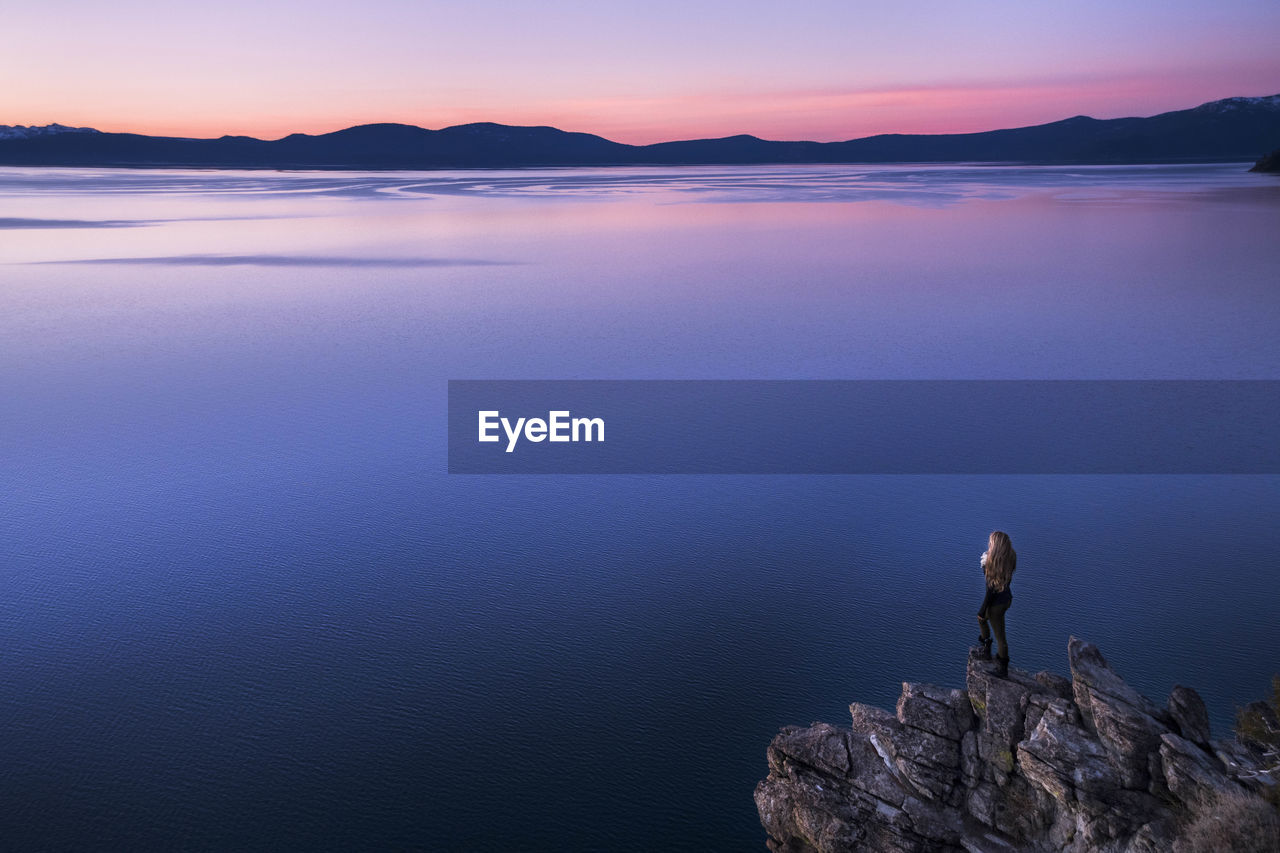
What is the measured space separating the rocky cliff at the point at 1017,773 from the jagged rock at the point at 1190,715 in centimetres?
1

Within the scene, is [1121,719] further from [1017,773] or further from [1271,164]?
[1271,164]

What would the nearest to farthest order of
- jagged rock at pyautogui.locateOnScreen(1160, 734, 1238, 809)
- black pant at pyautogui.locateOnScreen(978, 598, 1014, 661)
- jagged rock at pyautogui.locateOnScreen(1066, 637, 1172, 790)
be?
jagged rock at pyautogui.locateOnScreen(1160, 734, 1238, 809), jagged rock at pyautogui.locateOnScreen(1066, 637, 1172, 790), black pant at pyautogui.locateOnScreen(978, 598, 1014, 661)

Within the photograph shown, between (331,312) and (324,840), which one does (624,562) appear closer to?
(324,840)

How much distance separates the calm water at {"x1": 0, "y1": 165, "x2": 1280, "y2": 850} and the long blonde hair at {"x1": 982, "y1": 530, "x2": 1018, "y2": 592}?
3.90 meters

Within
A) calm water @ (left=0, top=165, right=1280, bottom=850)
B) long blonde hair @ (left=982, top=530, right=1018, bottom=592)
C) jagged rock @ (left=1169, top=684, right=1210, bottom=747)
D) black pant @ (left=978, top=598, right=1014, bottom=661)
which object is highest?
long blonde hair @ (left=982, top=530, right=1018, bottom=592)

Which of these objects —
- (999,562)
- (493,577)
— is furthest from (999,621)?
(493,577)

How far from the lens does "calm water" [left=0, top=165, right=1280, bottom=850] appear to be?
11.6 m

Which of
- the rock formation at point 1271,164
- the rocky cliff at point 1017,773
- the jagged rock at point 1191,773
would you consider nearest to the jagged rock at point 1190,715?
the rocky cliff at point 1017,773

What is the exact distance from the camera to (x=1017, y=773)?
9.22 meters

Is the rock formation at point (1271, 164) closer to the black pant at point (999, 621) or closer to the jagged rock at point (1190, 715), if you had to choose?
the jagged rock at point (1190, 715)

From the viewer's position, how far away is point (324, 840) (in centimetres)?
1084

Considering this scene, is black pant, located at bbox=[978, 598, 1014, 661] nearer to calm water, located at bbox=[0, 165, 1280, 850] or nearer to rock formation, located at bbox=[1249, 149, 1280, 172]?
calm water, located at bbox=[0, 165, 1280, 850]


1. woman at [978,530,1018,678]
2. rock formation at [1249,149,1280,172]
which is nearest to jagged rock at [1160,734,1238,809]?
woman at [978,530,1018,678]

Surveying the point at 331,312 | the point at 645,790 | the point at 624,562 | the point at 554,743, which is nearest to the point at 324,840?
the point at 554,743
